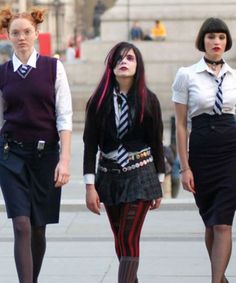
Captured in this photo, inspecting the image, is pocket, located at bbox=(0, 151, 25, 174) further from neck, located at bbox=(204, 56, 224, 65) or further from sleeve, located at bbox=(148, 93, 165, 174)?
neck, located at bbox=(204, 56, 224, 65)

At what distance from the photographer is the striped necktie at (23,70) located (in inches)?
321

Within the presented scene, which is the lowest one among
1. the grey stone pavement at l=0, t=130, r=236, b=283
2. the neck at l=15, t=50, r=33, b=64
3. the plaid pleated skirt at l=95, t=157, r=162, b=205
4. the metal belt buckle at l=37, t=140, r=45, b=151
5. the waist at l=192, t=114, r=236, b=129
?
the grey stone pavement at l=0, t=130, r=236, b=283

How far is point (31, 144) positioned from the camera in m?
8.15

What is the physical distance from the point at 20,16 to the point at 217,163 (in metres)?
1.52

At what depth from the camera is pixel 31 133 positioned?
815cm

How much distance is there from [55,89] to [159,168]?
82cm

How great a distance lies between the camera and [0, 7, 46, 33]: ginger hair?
8.23m

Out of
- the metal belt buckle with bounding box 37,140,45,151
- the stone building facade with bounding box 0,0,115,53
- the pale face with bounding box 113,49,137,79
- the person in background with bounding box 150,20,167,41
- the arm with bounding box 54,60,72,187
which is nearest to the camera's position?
the pale face with bounding box 113,49,137,79

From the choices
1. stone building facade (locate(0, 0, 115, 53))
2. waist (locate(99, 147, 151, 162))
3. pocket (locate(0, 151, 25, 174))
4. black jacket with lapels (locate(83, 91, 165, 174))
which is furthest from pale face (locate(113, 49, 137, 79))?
stone building facade (locate(0, 0, 115, 53))

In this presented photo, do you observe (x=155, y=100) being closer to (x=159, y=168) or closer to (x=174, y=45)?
(x=159, y=168)

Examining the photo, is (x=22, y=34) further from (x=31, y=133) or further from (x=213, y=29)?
(x=213, y=29)

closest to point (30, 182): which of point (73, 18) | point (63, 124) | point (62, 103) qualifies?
point (63, 124)

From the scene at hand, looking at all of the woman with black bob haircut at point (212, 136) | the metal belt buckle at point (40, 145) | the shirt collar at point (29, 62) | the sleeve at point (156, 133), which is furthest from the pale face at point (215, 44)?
the metal belt buckle at point (40, 145)

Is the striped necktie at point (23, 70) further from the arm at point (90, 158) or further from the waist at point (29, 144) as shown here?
the arm at point (90, 158)
